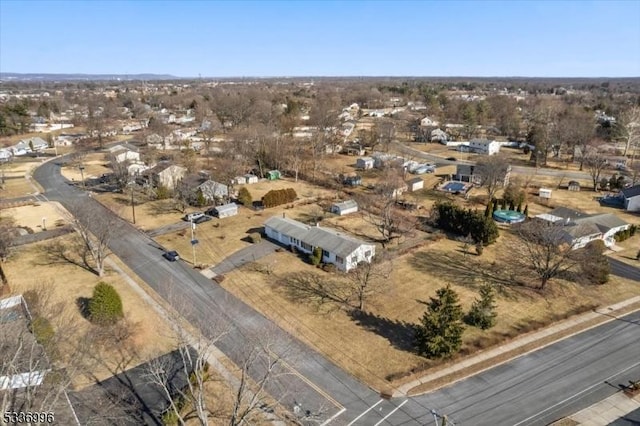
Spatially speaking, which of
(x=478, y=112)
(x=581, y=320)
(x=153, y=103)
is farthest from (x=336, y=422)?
(x=153, y=103)

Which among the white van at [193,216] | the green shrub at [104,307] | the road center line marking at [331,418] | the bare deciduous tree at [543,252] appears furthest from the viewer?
the white van at [193,216]

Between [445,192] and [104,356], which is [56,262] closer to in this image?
[104,356]

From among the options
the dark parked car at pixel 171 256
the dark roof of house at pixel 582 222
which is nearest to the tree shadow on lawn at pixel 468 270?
the dark roof of house at pixel 582 222

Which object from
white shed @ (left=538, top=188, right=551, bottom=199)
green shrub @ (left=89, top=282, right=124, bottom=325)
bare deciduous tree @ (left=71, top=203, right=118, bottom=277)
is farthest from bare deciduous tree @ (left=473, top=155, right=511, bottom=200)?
green shrub @ (left=89, top=282, right=124, bottom=325)

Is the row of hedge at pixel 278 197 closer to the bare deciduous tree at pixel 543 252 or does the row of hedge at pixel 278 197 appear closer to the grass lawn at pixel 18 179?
the bare deciduous tree at pixel 543 252

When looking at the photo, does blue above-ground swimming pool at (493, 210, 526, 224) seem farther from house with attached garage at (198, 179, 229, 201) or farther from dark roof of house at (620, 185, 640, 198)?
house with attached garage at (198, 179, 229, 201)
